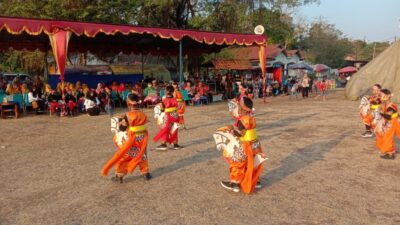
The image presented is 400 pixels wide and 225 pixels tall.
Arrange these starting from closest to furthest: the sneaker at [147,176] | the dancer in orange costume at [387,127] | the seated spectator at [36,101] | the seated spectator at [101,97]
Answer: the sneaker at [147,176]
the dancer in orange costume at [387,127]
the seated spectator at [36,101]
the seated spectator at [101,97]

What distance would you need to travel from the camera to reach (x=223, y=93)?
21938mm

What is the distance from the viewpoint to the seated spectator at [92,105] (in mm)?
14789

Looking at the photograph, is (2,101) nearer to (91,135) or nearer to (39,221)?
(91,135)

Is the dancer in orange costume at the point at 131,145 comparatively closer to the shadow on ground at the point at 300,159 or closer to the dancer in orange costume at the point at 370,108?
the shadow on ground at the point at 300,159

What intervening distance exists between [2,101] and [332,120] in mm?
11462

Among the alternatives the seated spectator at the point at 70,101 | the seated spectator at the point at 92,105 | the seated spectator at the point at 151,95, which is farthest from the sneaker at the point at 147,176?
the seated spectator at the point at 151,95

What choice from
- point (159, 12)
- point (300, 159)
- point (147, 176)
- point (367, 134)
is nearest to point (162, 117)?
point (147, 176)

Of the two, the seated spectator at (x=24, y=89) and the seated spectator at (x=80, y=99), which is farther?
the seated spectator at (x=80, y=99)

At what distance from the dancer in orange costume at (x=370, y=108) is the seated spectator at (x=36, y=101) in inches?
453

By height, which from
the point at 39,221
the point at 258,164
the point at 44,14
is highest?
the point at 44,14

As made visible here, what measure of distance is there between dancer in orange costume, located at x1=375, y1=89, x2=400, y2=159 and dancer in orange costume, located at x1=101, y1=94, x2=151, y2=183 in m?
4.70

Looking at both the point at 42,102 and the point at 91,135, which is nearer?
the point at 91,135

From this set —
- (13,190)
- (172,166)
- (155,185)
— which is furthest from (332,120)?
(13,190)

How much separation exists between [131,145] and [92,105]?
30.6 feet
